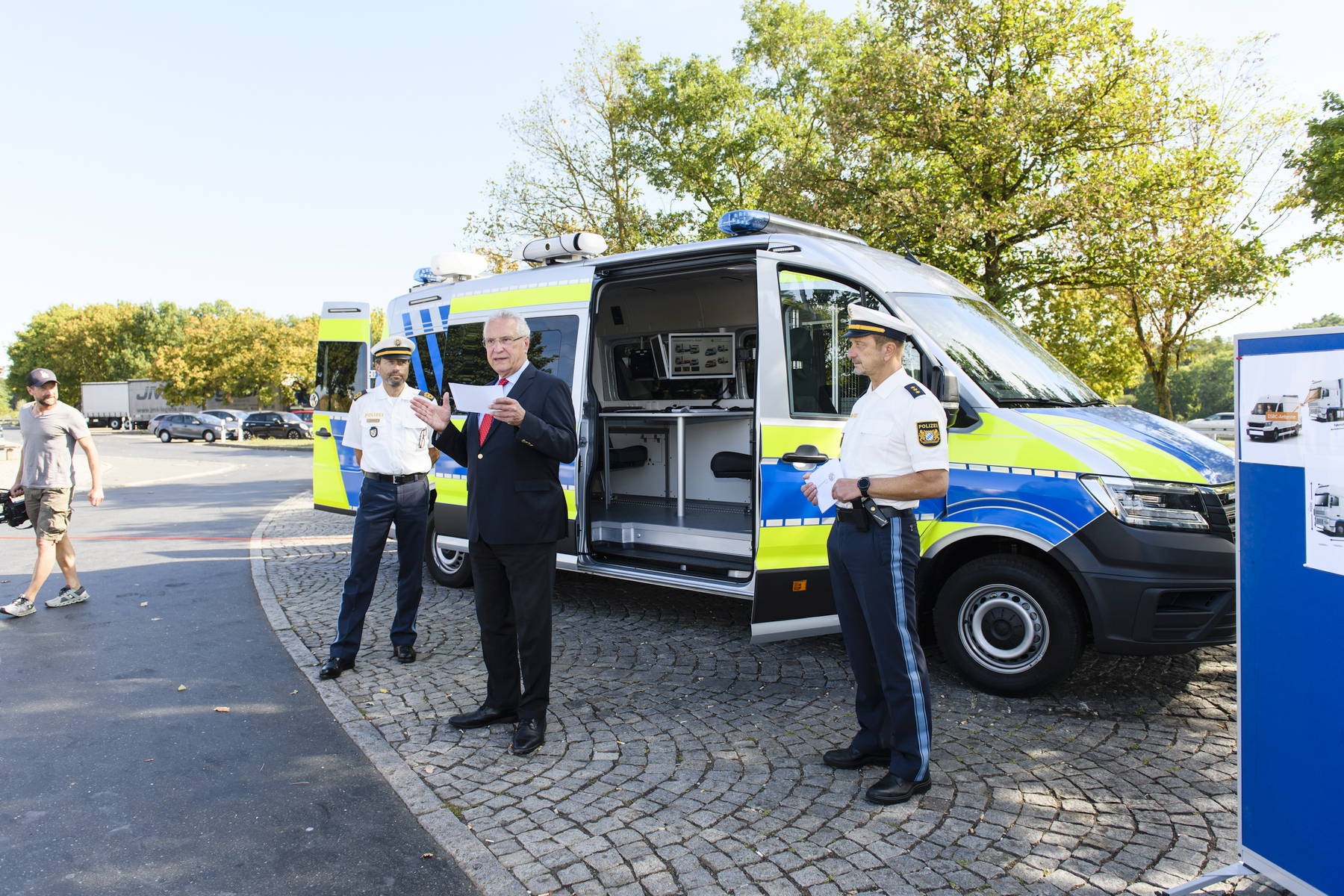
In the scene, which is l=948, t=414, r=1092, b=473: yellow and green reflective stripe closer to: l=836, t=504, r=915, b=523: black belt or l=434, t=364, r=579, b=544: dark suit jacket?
l=836, t=504, r=915, b=523: black belt

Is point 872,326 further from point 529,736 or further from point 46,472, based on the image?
point 46,472

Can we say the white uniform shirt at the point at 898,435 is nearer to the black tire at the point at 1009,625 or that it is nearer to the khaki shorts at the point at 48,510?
the black tire at the point at 1009,625

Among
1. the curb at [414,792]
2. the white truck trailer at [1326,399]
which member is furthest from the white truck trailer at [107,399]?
the white truck trailer at [1326,399]

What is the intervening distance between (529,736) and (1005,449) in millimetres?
2724

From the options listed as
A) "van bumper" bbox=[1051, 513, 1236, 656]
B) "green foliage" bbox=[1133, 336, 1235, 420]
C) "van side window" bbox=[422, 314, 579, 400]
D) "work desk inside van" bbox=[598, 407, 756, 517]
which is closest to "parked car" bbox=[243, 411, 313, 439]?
"van side window" bbox=[422, 314, 579, 400]

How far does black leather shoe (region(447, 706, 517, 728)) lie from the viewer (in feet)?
13.3

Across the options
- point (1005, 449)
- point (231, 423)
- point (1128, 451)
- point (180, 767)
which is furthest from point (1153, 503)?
point (231, 423)

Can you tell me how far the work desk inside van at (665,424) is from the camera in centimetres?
654

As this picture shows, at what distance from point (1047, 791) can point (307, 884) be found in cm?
281

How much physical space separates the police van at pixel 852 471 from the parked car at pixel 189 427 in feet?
135

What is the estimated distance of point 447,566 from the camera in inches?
284

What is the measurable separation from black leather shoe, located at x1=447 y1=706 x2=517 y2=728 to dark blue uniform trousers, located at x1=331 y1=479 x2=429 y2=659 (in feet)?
3.76

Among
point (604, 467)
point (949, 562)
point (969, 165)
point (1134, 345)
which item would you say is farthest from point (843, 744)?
point (1134, 345)

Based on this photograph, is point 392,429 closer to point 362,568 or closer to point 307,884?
point 362,568
